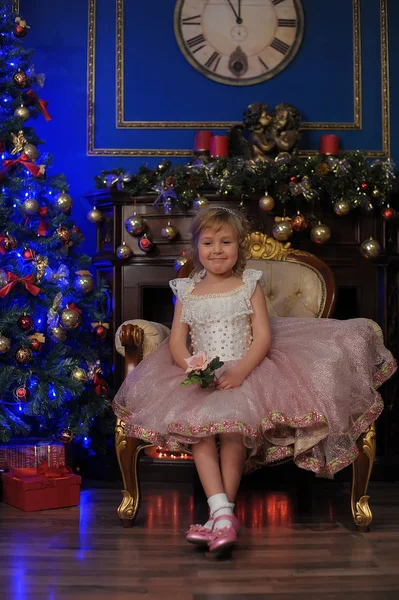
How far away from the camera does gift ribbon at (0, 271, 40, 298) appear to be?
12.7ft

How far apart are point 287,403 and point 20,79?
2237mm

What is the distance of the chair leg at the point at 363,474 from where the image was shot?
3.12 metres

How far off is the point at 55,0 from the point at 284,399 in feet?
10.4

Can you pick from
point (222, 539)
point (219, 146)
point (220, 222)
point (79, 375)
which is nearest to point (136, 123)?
point (219, 146)

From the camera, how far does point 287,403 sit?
2955 mm

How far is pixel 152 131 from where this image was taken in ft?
16.2

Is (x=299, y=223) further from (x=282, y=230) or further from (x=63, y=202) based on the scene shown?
(x=63, y=202)

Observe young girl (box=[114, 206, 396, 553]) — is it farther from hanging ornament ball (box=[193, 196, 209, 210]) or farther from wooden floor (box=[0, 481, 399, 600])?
hanging ornament ball (box=[193, 196, 209, 210])

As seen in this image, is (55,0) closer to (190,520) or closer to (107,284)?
(107,284)

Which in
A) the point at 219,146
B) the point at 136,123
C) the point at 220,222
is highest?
the point at 136,123

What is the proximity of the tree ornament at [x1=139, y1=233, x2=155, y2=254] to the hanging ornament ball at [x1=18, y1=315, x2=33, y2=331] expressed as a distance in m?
0.81

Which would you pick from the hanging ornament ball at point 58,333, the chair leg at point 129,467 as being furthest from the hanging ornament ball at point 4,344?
the chair leg at point 129,467

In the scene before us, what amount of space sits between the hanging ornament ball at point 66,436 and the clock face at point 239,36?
7.65ft

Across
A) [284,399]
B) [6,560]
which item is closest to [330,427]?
[284,399]
